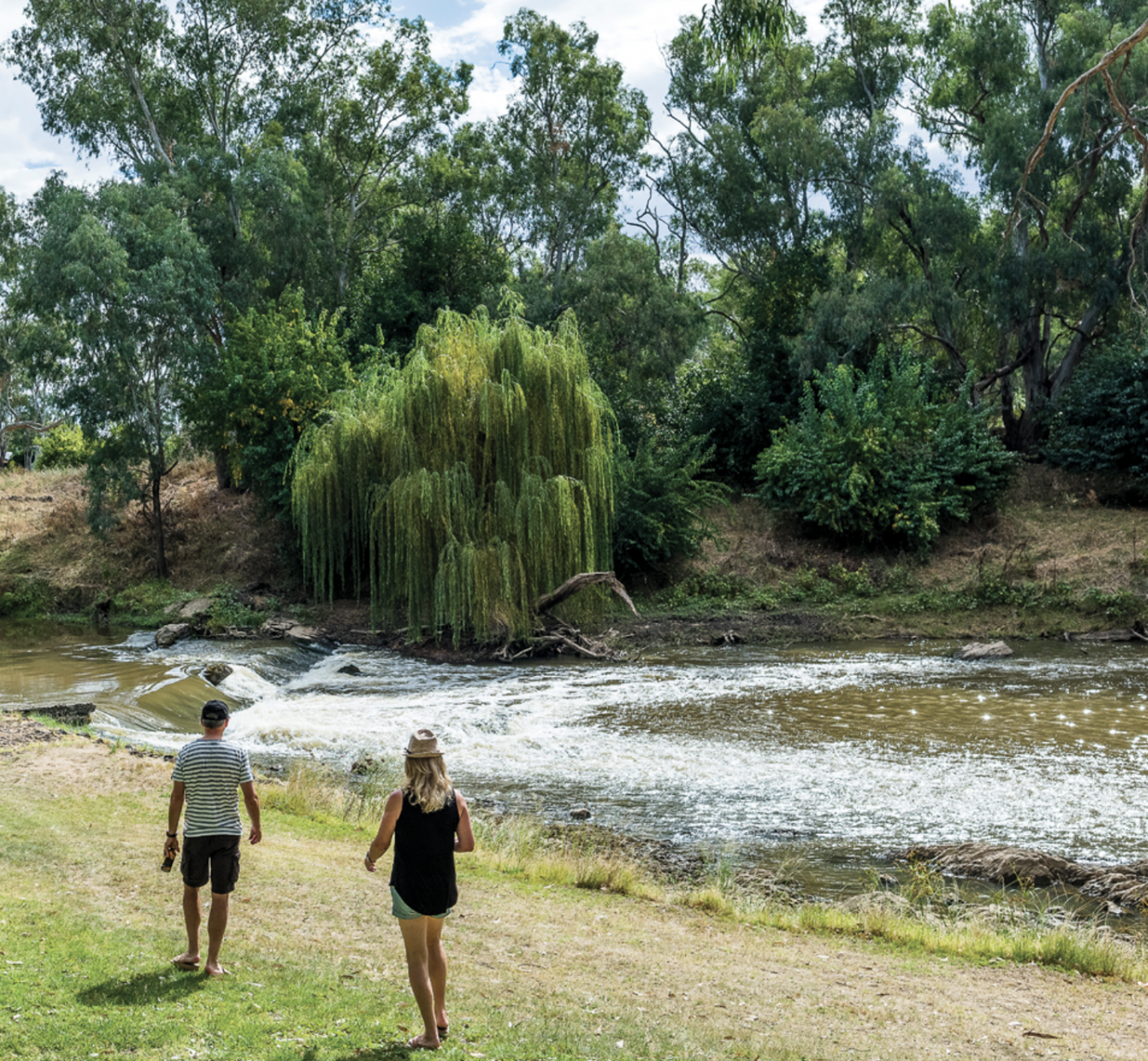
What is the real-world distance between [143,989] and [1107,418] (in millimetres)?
30694

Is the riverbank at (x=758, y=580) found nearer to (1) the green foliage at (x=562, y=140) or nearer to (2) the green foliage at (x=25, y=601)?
(2) the green foliage at (x=25, y=601)

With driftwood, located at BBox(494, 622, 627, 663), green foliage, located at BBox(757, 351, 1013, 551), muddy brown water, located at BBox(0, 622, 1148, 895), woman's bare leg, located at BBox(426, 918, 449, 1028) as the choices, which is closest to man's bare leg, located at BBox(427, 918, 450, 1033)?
woman's bare leg, located at BBox(426, 918, 449, 1028)

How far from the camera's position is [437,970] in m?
5.31

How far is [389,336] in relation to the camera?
1387 inches

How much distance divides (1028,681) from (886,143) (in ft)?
73.9

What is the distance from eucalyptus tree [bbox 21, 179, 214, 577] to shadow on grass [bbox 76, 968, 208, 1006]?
998 inches

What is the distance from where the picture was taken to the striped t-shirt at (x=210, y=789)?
232 inches

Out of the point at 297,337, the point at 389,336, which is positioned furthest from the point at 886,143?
the point at 297,337

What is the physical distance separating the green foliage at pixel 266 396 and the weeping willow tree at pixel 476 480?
22.5 feet

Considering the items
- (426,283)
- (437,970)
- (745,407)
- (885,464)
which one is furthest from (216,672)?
(745,407)

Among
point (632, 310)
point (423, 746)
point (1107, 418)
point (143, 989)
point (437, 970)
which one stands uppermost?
point (632, 310)

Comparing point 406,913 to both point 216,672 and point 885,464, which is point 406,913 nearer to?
point 216,672

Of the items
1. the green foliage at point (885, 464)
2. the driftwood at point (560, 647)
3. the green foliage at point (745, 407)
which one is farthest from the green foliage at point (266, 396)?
the green foliage at point (885, 464)

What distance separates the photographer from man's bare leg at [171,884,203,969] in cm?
588
